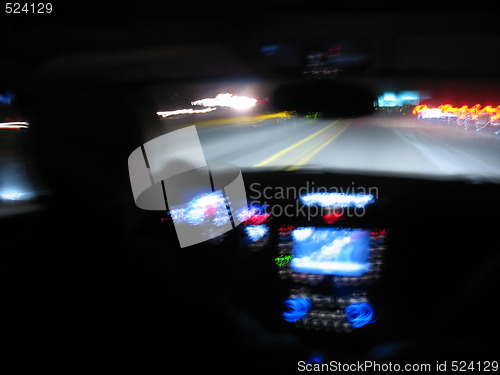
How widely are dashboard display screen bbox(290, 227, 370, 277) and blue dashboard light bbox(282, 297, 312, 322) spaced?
31 cm

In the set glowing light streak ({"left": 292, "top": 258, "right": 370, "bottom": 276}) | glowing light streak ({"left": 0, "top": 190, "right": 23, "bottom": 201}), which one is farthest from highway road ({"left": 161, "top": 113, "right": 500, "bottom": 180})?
glowing light streak ({"left": 0, "top": 190, "right": 23, "bottom": 201})

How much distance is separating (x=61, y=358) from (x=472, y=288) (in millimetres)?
2777

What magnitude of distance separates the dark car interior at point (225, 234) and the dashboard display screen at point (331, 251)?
24 millimetres

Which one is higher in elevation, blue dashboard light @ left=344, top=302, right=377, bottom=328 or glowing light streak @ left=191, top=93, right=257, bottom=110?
glowing light streak @ left=191, top=93, right=257, bottom=110

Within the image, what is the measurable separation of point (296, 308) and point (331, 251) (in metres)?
0.67

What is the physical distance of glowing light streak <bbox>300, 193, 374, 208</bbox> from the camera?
3982 mm

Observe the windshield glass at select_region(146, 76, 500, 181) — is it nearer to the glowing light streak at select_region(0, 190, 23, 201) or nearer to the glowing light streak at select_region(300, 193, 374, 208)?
the glowing light streak at select_region(300, 193, 374, 208)

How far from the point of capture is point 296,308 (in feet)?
9.73

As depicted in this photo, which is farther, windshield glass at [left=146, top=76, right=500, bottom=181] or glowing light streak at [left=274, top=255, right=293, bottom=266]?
windshield glass at [left=146, top=76, right=500, bottom=181]

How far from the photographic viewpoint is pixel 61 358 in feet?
8.62

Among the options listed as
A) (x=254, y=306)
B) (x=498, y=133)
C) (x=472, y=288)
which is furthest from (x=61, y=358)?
(x=498, y=133)

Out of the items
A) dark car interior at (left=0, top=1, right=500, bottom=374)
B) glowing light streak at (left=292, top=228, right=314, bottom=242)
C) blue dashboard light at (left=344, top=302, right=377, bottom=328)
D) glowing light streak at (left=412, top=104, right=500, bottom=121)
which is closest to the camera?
dark car interior at (left=0, top=1, right=500, bottom=374)

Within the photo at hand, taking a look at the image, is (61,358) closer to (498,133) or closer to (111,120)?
(111,120)

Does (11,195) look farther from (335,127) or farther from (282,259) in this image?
(335,127)
